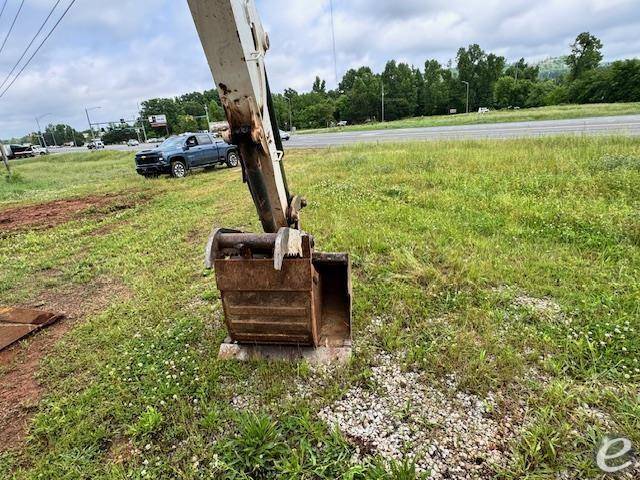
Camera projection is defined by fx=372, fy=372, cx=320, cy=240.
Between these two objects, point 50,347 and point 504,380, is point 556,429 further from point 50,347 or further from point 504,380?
point 50,347

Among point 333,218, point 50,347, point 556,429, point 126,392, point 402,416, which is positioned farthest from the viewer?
point 333,218

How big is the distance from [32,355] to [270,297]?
2.40 metres

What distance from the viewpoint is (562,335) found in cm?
293

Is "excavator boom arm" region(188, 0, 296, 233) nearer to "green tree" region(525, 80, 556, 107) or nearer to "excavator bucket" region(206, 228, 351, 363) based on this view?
"excavator bucket" region(206, 228, 351, 363)

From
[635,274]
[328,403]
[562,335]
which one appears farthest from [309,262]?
[635,274]

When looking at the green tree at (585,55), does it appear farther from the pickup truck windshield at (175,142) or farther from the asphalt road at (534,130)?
the pickup truck windshield at (175,142)

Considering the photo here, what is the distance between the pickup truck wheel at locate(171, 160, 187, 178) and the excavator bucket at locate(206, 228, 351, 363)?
12.2 meters

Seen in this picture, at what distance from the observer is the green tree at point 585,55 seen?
182ft

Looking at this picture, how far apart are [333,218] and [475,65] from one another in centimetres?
7920

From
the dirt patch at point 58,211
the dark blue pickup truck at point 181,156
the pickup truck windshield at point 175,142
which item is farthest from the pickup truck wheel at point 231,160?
the dirt patch at point 58,211

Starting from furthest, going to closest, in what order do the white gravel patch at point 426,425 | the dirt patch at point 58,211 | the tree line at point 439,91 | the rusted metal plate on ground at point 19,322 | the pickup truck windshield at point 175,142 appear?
the tree line at point 439,91
the pickup truck windshield at point 175,142
the dirt patch at point 58,211
the rusted metal plate on ground at point 19,322
the white gravel patch at point 426,425

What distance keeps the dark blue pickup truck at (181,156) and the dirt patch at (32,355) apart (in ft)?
32.2

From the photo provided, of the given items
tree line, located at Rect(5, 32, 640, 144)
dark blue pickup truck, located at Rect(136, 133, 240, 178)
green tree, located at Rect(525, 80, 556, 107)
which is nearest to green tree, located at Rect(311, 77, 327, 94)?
tree line, located at Rect(5, 32, 640, 144)

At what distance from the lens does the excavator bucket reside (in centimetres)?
252
